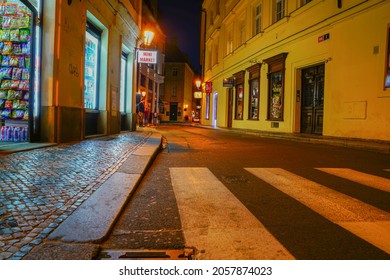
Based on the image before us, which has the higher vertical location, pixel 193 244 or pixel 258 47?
pixel 258 47

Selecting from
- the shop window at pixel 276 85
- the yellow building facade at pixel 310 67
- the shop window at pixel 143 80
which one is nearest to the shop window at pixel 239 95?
the yellow building facade at pixel 310 67

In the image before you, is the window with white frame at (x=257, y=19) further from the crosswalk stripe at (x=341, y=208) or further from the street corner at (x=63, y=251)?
the street corner at (x=63, y=251)

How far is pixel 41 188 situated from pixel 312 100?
547 inches

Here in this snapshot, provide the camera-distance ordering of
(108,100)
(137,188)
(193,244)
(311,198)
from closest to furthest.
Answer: (193,244), (311,198), (137,188), (108,100)

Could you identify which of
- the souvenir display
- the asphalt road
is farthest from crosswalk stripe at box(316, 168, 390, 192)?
the souvenir display

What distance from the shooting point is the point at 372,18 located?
471 inches

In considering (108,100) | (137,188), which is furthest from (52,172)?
(108,100)

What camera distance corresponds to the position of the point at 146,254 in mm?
2621

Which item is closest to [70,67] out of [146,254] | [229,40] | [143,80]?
[146,254]

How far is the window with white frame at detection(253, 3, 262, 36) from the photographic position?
21.7m

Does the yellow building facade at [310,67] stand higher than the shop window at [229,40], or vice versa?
the shop window at [229,40]

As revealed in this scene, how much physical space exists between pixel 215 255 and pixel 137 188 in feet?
8.07

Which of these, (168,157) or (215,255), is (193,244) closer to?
(215,255)

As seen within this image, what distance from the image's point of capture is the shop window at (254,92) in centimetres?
2159
